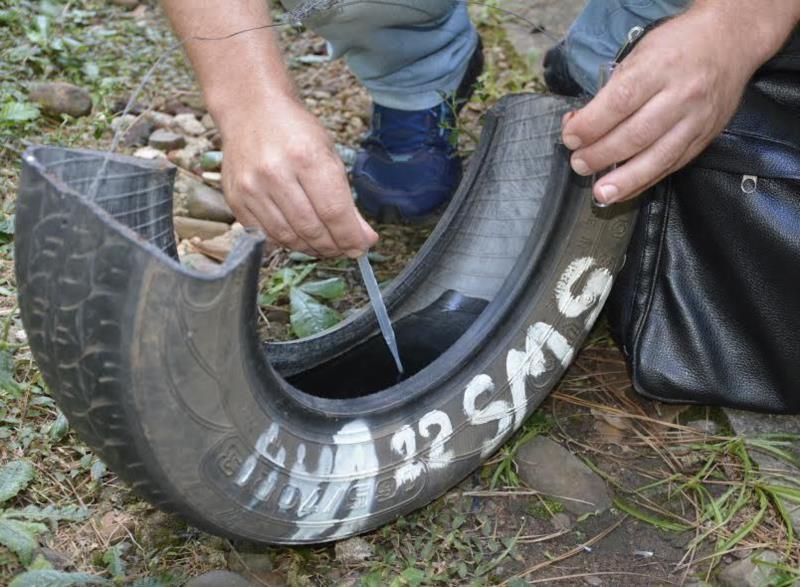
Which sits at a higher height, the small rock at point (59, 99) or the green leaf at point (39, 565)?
the green leaf at point (39, 565)

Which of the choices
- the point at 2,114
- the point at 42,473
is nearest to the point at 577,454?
the point at 42,473

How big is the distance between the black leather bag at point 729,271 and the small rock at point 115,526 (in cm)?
86

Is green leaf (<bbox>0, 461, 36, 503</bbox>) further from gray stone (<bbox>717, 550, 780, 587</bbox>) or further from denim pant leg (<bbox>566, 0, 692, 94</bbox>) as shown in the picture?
denim pant leg (<bbox>566, 0, 692, 94</bbox>)

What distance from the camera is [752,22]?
4.39 ft

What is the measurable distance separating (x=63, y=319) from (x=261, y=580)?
524mm

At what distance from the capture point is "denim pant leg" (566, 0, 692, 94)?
1923 millimetres

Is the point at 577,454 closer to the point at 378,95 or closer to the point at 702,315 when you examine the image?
the point at 702,315

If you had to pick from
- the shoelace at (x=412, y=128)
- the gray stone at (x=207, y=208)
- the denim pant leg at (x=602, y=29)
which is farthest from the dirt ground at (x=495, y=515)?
the denim pant leg at (x=602, y=29)

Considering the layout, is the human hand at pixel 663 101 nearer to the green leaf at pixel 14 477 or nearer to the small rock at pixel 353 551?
the small rock at pixel 353 551

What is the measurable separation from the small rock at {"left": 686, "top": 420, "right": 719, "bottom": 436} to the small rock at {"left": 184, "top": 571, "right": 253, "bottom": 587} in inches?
32.8

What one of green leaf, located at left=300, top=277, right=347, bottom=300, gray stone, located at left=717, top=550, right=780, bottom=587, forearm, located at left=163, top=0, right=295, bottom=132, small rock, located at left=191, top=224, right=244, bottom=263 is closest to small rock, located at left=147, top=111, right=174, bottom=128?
small rock, located at left=191, top=224, right=244, bottom=263

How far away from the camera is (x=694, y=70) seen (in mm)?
1289

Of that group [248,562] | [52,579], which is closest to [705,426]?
[248,562]

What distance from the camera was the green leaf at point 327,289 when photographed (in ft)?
6.50
